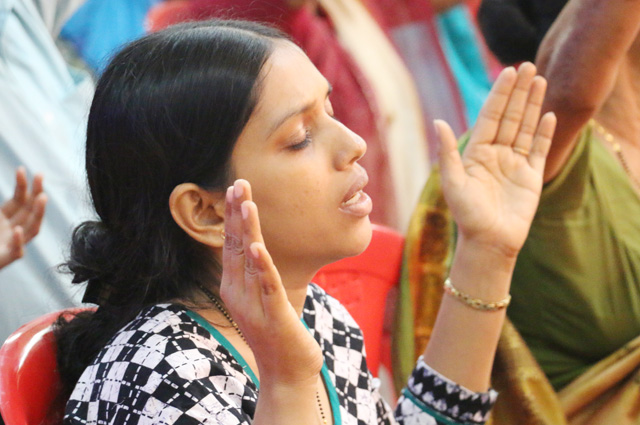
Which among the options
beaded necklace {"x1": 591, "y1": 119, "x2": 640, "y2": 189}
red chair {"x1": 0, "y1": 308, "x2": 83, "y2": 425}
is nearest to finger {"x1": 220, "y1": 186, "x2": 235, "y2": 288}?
red chair {"x1": 0, "y1": 308, "x2": 83, "y2": 425}

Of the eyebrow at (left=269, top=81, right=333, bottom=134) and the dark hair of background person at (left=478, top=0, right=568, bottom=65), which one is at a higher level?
the eyebrow at (left=269, top=81, right=333, bottom=134)

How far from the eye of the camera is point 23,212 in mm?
1113

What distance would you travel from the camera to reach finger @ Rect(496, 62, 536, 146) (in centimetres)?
100

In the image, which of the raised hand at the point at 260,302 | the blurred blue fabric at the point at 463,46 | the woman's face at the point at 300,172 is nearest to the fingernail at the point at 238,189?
the raised hand at the point at 260,302

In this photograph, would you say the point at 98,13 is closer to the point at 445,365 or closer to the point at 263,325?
the point at 445,365

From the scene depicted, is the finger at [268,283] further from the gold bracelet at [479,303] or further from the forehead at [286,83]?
the gold bracelet at [479,303]

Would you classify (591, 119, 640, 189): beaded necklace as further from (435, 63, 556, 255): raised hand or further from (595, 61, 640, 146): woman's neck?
(435, 63, 556, 255): raised hand

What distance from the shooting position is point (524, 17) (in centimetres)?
126

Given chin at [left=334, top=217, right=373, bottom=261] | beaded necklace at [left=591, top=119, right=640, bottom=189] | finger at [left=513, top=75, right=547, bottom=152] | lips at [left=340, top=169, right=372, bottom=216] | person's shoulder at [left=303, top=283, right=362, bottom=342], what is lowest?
beaded necklace at [left=591, top=119, right=640, bottom=189]

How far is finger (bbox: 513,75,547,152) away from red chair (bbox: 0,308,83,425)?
66 cm

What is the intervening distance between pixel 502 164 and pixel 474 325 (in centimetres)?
23

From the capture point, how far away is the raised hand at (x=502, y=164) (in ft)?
3.16

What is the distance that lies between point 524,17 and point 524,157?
14.4 inches

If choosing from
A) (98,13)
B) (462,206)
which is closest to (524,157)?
(462,206)
